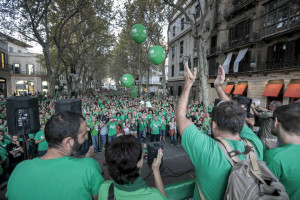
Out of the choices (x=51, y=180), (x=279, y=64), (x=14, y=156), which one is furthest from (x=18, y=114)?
(x=279, y=64)

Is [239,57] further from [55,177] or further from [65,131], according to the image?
[55,177]

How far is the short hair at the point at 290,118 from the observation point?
4.90ft

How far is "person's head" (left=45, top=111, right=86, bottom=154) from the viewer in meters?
1.38

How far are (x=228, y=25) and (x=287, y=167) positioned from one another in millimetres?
20893

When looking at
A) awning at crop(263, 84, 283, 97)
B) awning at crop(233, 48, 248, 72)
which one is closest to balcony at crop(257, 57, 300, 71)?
awning at crop(263, 84, 283, 97)

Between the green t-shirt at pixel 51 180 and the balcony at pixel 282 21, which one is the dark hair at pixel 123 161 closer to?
the green t-shirt at pixel 51 180

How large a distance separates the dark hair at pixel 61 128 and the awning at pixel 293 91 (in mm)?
14567

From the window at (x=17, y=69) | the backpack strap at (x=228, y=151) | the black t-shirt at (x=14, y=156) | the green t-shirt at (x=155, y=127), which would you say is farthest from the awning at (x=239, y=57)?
the window at (x=17, y=69)

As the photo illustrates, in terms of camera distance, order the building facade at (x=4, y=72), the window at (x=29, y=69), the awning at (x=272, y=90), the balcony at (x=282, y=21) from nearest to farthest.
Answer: the balcony at (x=282, y=21), the awning at (x=272, y=90), the building facade at (x=4, y=72), the window at (x=29, y=69)

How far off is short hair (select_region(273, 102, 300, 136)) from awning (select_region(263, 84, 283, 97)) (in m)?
13.9

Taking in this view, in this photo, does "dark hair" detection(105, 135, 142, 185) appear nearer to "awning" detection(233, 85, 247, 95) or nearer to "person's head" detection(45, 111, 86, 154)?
"person's head" detection(45, 111, 86, 154)

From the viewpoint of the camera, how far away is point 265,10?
1360 centimetres

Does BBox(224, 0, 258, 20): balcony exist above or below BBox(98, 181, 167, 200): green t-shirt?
above

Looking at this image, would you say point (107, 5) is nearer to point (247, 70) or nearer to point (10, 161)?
point (10, 161)
